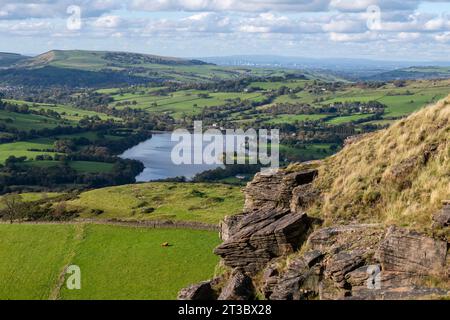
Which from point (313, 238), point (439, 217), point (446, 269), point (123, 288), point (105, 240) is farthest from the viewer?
point (105, 240)

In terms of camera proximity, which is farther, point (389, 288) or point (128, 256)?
point (128, 256)

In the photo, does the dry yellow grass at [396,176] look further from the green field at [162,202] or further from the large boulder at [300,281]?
the green field at [162,202]

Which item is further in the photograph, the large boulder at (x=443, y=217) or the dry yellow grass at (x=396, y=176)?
the dry yellow grass at (x=396, y=176)

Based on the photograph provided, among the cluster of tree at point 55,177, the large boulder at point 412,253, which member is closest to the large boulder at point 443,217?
the large boulder at point 412,253

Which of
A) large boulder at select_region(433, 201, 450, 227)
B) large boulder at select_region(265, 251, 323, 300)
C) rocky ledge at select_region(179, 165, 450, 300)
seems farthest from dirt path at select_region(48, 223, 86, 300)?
large boulder at select_region(433, 201, 450, 227)

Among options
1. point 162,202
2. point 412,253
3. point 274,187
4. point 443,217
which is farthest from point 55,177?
point 412,253

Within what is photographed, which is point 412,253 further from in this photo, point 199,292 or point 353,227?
point 199,292

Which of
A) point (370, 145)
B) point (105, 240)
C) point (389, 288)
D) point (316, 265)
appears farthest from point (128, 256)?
point (389, 288)
